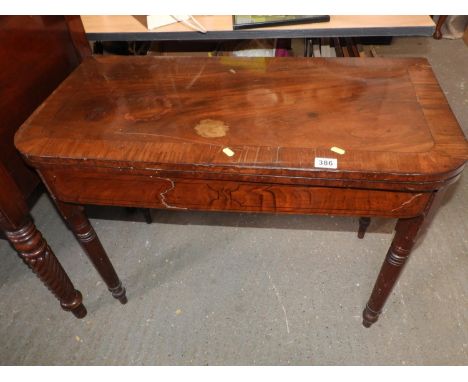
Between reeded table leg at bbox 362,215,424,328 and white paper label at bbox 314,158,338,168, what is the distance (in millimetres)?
214

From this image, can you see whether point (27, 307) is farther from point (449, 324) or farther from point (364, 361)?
point (449, 324)

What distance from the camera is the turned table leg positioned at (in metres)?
1.23

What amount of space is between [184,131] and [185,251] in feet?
2.15

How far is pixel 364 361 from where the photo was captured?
3.27ft

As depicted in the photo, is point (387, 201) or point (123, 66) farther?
point (123, 66)

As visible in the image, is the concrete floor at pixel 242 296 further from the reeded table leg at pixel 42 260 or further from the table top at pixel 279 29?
the table top at pixel 279 29

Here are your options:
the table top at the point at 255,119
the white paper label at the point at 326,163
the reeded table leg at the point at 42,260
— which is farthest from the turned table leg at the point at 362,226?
the reeded table leg at the point at 42,260

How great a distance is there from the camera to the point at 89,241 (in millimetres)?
913

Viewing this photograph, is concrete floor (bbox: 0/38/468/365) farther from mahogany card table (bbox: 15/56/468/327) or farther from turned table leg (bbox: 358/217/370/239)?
mahogany card table (bbox: 15/56/468/327)

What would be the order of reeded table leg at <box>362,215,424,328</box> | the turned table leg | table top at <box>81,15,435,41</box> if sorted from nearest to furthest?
1. reeded table leg at <box>362,215,424,328</box>
2. table top at <box>81,15,435,41</box>
3. the turned table leg

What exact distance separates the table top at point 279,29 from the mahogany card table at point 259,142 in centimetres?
17

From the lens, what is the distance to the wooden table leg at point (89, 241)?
836 millimetres

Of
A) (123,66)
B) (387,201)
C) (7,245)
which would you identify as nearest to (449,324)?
(387,201)

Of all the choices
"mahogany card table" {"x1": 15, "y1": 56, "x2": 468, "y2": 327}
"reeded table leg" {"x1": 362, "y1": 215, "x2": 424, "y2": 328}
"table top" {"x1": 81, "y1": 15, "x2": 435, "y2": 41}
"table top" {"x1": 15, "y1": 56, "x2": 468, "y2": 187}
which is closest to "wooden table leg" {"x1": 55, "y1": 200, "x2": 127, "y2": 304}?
"mahogany card table" {"x1": 15, "y1": 56, "x2": 468, "y2": 327}
